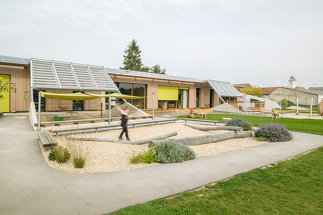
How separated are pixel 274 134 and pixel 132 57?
4718 cm

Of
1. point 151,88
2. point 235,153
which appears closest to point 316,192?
point 235,153

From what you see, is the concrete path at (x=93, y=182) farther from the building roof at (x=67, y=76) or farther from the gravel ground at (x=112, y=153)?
the building roof at (x=67, y=76)

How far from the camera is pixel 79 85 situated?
13.8 m

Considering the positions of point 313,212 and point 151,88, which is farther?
point 151,88

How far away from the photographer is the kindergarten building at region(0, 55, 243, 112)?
1349 centimetres

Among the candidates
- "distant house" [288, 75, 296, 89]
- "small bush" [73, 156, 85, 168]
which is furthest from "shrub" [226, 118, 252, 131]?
"distant house" [288, 75, 296, 89]

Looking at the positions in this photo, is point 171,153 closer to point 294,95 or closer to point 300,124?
point 300,124

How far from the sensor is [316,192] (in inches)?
147

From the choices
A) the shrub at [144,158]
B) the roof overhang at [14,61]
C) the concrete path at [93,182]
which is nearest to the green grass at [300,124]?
the concrete path at [93,182]

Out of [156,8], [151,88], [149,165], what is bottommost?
[149,165]

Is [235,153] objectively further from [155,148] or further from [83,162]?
[83,162]

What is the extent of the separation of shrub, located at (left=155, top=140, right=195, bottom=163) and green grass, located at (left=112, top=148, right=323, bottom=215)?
175 centimetres

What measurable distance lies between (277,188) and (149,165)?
3.03 meters

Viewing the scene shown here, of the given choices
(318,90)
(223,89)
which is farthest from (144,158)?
(318,90)
